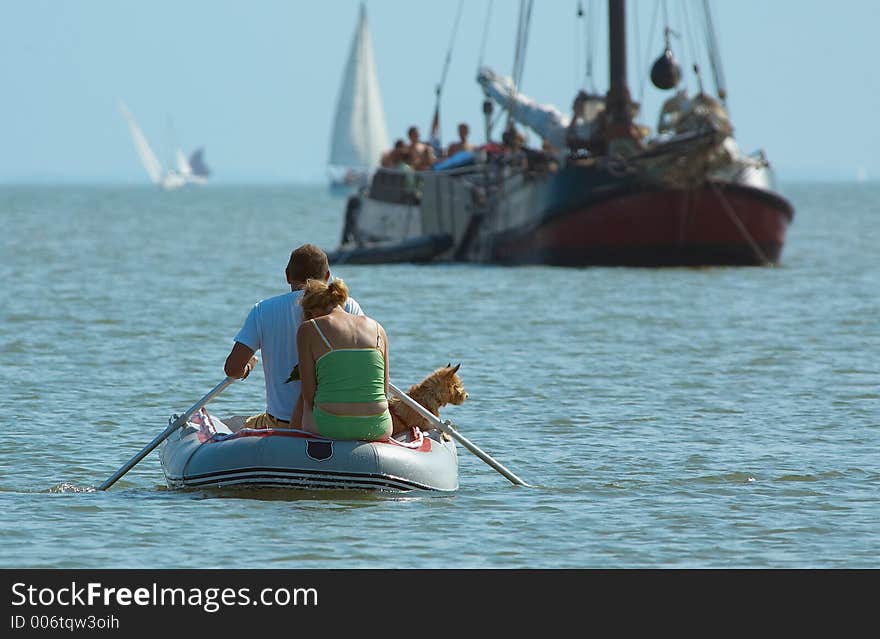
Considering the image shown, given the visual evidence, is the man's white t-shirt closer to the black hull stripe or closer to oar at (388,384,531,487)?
the black hull stripe

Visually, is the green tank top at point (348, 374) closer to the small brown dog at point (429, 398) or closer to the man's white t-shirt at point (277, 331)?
the man's white t-shirt at point (277, 331)

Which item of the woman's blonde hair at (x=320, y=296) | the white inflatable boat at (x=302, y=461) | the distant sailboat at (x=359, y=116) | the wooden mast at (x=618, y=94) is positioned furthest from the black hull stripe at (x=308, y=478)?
the distant sailboat at (x=359, y=116)

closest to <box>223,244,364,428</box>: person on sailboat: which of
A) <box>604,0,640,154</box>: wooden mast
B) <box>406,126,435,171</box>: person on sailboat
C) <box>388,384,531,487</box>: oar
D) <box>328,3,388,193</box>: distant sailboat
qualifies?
<box>388,384,531,487</box>: oar

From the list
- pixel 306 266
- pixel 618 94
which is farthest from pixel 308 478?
pixel 618 94

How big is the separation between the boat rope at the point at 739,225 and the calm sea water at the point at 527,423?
3.91 feet

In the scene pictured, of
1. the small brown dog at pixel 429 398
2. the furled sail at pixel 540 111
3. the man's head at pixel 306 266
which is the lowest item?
the small brown dog at pixel 429 398

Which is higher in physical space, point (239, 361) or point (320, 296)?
point (320, 296)

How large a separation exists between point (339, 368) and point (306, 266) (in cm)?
59

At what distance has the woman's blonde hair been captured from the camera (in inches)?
428

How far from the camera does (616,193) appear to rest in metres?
34.6

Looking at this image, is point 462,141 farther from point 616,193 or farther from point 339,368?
point 339,368

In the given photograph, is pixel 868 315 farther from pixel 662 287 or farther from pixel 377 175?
pixel 377 175

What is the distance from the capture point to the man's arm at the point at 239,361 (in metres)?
11.0
